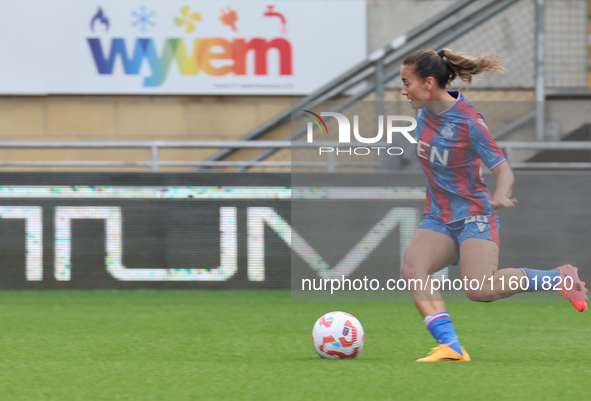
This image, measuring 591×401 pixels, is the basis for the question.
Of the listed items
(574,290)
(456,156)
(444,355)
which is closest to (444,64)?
(456,156)

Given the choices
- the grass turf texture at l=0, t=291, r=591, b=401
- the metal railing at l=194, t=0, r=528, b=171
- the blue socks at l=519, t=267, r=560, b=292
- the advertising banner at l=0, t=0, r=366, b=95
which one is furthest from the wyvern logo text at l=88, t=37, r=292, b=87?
the blue socks at l=519, t=267, r=560, b=292

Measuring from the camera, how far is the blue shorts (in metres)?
4.34

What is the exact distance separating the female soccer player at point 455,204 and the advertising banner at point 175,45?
22.2 ft

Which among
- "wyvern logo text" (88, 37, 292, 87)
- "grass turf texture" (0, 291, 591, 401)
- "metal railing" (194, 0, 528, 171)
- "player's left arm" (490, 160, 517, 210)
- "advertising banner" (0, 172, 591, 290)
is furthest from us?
"wyvern logo text" (88, 37, 292, 87)

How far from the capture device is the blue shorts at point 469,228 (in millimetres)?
4340

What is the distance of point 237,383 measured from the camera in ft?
12.5

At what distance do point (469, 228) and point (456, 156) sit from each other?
0.40 meters

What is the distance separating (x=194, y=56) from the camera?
11078mm

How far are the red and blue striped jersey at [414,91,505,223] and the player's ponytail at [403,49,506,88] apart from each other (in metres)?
0.14

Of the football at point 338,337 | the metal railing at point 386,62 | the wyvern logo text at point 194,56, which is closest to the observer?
the football at point 338,337

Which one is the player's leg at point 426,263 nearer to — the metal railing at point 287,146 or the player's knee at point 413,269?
the player's knee at point 413,269

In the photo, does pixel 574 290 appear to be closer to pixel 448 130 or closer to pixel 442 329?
pixel 442 329

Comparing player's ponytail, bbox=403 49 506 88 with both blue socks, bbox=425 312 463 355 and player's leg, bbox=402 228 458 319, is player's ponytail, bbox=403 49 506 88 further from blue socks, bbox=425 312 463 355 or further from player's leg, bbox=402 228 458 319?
blue socks, bbox=425 312 463 355

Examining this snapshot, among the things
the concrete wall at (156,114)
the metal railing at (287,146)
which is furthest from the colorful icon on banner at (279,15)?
the metal railing at (287,146)
